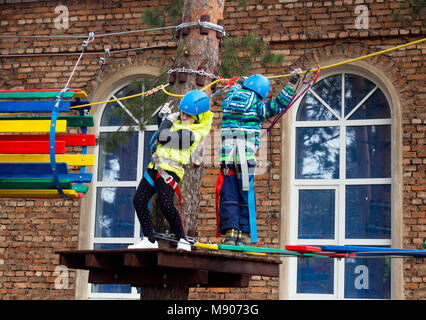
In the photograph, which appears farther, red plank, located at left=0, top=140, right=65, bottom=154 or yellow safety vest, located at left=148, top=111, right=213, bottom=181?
red plank, located at left=0, top=140, right=65, bottom=154

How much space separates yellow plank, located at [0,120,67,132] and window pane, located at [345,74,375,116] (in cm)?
451

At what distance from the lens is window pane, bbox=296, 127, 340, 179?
11.3 m

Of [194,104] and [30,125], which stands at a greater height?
[194,104]

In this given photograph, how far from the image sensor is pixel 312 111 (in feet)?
37.6

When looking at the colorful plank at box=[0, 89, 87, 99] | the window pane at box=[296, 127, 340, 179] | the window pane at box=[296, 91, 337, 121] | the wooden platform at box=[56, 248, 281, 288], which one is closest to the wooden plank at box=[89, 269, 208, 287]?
the wooden platform at box=[56, 248, 281, 288]

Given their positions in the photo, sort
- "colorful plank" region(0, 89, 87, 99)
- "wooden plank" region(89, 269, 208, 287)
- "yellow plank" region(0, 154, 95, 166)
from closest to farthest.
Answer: "wooden plank" region(89, 269, 208, 287), "yellow plank" region(0, 154, 95, 166), "colorful plank" region(0, 89, 87, 99)

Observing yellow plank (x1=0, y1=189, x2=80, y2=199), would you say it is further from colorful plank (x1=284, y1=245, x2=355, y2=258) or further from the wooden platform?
colorful plank (x1=284, y1=245, x2=355, y2=258)

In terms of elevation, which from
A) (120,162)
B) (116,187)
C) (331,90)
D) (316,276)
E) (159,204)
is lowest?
(316,276)

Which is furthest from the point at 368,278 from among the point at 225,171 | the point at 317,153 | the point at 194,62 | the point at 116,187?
the point at 194,62

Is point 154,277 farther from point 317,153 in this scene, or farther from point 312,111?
point 312,111

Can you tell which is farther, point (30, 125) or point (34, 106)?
point (34, 106)

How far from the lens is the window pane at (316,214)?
36.3 feet

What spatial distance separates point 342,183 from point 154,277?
14.4ft

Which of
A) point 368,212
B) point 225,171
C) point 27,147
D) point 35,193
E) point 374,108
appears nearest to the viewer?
point 225,171
